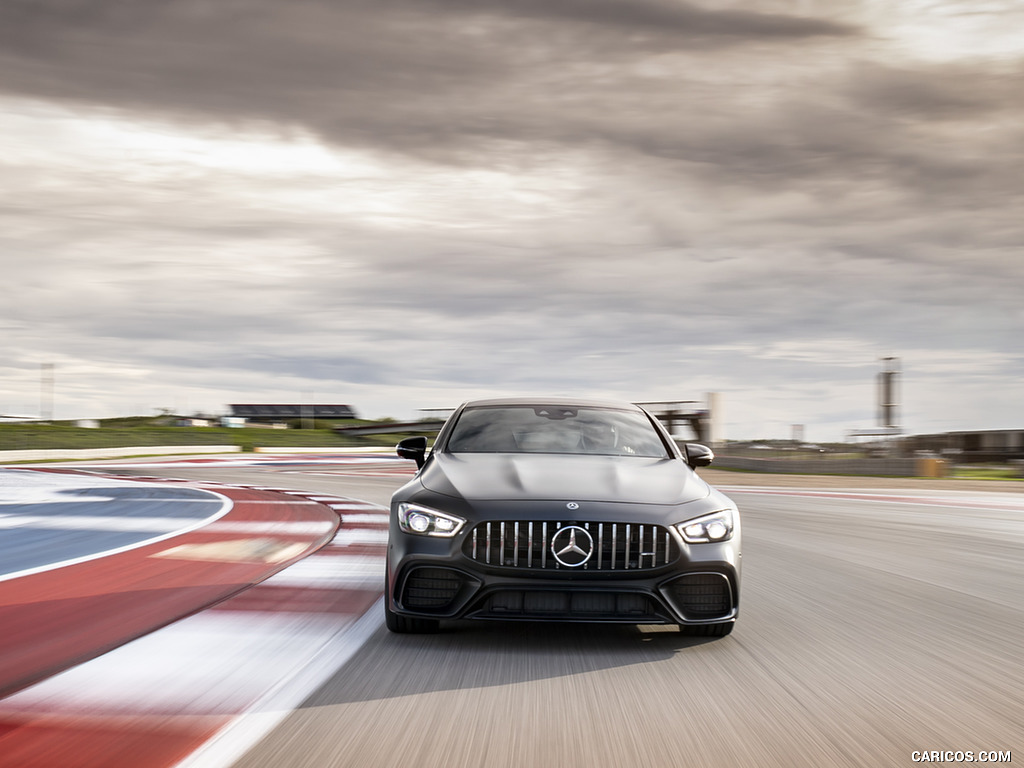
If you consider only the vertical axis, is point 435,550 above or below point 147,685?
above

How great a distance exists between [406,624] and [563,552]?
1022mm

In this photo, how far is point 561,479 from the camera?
19.1ft

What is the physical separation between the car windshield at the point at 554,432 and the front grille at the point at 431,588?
1461mm

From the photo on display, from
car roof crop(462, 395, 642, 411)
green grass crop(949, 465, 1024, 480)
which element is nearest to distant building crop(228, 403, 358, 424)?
green grass crop(949, 465, 1024, 480)

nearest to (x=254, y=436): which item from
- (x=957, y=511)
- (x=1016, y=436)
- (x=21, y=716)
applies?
(x=1016, y=436)

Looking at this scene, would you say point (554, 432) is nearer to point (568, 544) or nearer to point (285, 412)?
point (568, 544)

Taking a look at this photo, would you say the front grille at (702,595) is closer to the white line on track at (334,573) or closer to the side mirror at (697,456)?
the side mirror at (697,456)

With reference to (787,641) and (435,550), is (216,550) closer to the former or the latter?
(435,550)

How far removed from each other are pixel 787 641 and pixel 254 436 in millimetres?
72857

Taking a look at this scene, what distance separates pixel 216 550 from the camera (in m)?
10.3

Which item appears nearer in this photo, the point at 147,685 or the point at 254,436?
the point at 147,685

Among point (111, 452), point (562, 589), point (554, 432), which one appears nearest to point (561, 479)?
point (562, 589)

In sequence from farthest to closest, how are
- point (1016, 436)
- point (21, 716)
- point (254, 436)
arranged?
1. point (254, 436)
2. point (1016, 436)
3. point (21, 716)

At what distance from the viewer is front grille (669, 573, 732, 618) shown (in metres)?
5.44
